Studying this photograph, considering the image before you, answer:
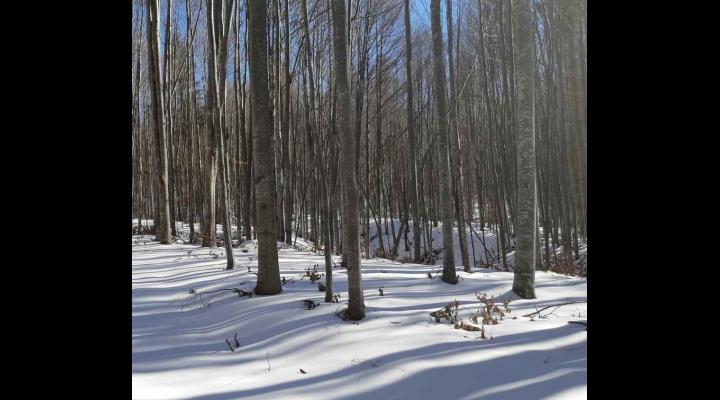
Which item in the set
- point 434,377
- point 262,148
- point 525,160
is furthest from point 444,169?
point 434,377

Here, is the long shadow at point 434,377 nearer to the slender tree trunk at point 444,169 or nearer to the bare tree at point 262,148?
the bare tree at point 262,148

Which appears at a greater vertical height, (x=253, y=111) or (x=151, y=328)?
(x=253, y=111)

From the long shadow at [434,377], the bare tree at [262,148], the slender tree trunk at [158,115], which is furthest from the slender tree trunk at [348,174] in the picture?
the slender tree trunk at [158,115]

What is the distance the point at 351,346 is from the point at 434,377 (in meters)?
0.84

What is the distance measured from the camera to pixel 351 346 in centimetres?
354

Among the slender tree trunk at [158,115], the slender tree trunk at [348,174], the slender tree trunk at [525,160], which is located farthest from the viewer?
the slender tree trunk at [158,115]

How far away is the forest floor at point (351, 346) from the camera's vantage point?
2824 millimetres

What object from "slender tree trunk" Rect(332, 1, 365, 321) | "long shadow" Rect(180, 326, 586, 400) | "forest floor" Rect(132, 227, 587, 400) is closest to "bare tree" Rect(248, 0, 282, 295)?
"forest floor" Rect(132, 227, 587, 400)

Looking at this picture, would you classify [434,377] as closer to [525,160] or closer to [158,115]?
[525,160]

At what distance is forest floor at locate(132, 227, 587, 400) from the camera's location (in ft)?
9.27
